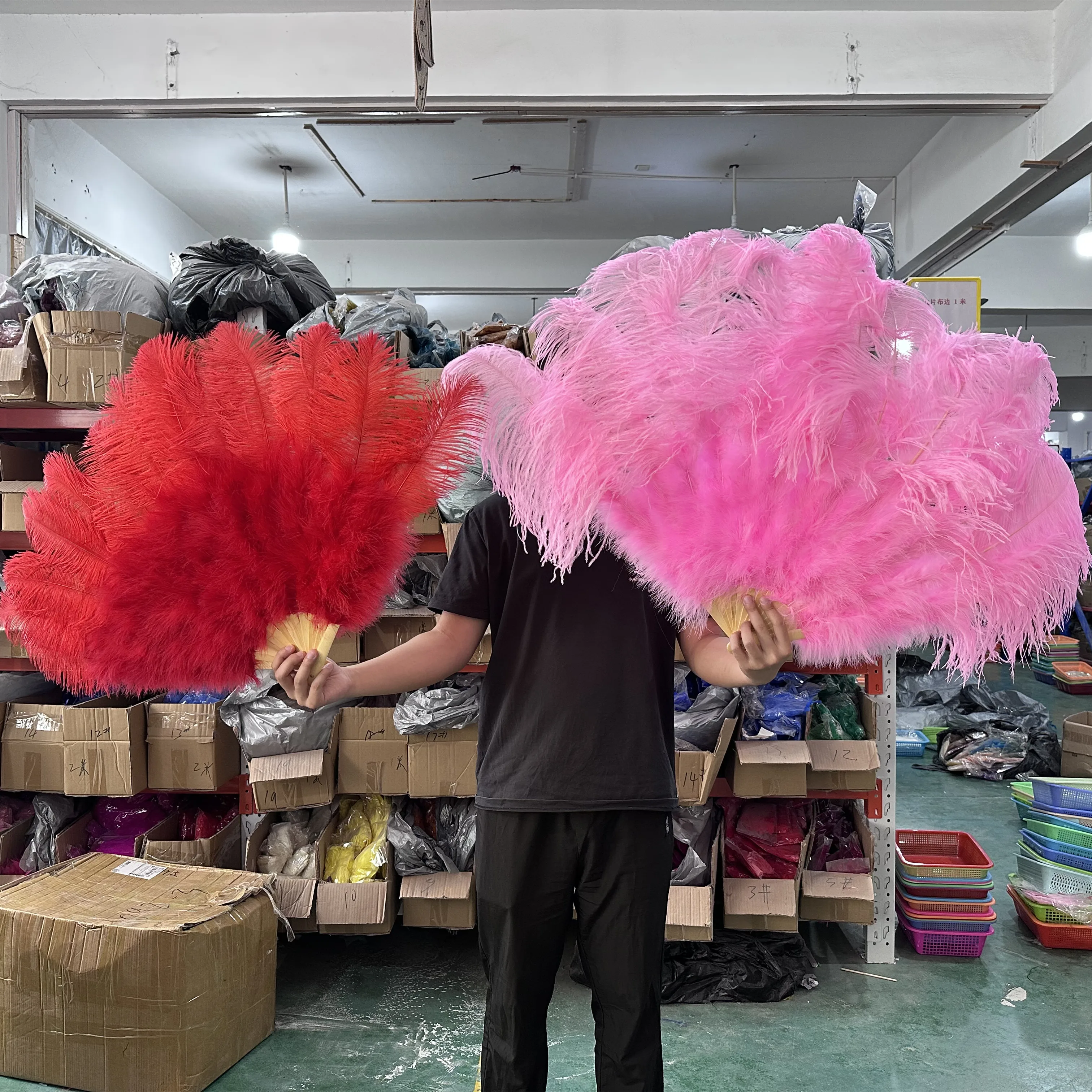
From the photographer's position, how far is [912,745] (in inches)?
204

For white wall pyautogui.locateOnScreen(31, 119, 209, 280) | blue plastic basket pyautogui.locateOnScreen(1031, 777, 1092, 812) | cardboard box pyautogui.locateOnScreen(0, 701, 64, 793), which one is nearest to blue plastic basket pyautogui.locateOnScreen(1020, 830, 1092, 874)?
blue plastic basket pyautogui.locateOnScreen(1031, 777, 1092, 812)

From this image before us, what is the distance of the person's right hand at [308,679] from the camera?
114 cm

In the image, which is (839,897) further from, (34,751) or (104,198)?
(104,198)

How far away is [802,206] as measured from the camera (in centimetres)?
640

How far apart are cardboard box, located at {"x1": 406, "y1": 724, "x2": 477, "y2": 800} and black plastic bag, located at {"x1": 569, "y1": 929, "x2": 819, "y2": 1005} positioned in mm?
661

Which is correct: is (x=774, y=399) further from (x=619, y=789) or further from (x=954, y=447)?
(x=619, y=789)

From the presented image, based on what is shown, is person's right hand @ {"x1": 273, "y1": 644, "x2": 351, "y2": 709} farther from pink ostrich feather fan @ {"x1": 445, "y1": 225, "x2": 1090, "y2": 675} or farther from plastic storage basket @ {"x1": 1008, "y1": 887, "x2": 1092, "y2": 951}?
plastic storage basket @ {"x1": 1008, "y1": 887, "x2": 1092, "y2": 951}

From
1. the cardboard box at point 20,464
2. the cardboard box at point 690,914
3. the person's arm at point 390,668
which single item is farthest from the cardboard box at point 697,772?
the cardboard box at point 20,464

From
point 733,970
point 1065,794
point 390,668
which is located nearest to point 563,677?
point 390,668

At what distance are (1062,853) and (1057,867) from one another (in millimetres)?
52

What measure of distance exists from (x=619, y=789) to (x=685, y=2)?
3.45 m

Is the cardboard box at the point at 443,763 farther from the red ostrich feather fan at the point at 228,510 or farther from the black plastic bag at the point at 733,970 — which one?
the red ostrich feather fan at the point at 228,510

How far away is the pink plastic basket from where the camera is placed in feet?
8.93

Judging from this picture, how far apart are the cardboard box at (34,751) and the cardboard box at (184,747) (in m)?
0.26
